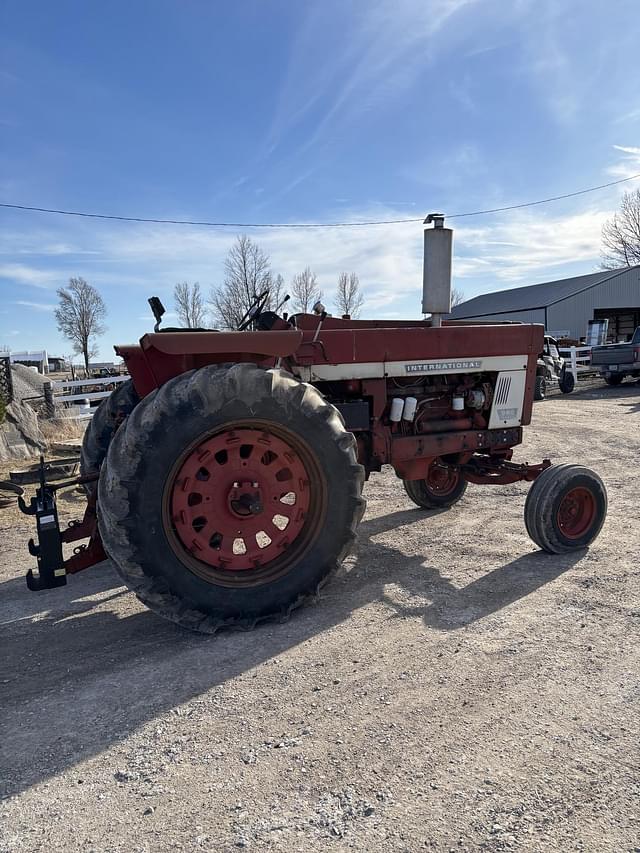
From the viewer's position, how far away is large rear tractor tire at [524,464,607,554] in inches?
165

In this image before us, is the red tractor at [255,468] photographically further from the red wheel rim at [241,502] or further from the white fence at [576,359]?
the white fence at [576,359]

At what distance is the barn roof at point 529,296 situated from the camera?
37688mm

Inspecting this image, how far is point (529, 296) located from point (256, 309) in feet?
137

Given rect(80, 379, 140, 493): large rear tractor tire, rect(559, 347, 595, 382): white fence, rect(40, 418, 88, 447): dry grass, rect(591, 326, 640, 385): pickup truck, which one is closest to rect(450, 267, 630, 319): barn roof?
rect(559, 347, 595, 382): white fence

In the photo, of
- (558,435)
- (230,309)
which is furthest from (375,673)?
(230,309)

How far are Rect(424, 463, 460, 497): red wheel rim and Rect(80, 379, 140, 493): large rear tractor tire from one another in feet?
9.06

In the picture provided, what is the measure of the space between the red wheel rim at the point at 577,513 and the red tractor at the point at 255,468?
12 mm

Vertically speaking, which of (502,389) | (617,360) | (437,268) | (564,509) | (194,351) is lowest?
(564,509)

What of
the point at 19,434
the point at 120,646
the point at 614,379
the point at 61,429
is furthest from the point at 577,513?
the point at 614,379

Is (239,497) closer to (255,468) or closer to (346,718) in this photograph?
(255,468)

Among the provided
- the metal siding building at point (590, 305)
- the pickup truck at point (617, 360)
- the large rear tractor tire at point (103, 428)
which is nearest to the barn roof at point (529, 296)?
the metal siding building at point (590, 305)

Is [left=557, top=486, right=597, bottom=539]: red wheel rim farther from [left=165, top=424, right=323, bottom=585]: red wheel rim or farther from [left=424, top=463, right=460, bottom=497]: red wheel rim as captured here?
[left=165, top=424, right=323, bottom=585]: red wheel rim

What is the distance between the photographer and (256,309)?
4469 millimetres

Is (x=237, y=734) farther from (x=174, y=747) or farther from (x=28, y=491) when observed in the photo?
(x=28, y=491)
